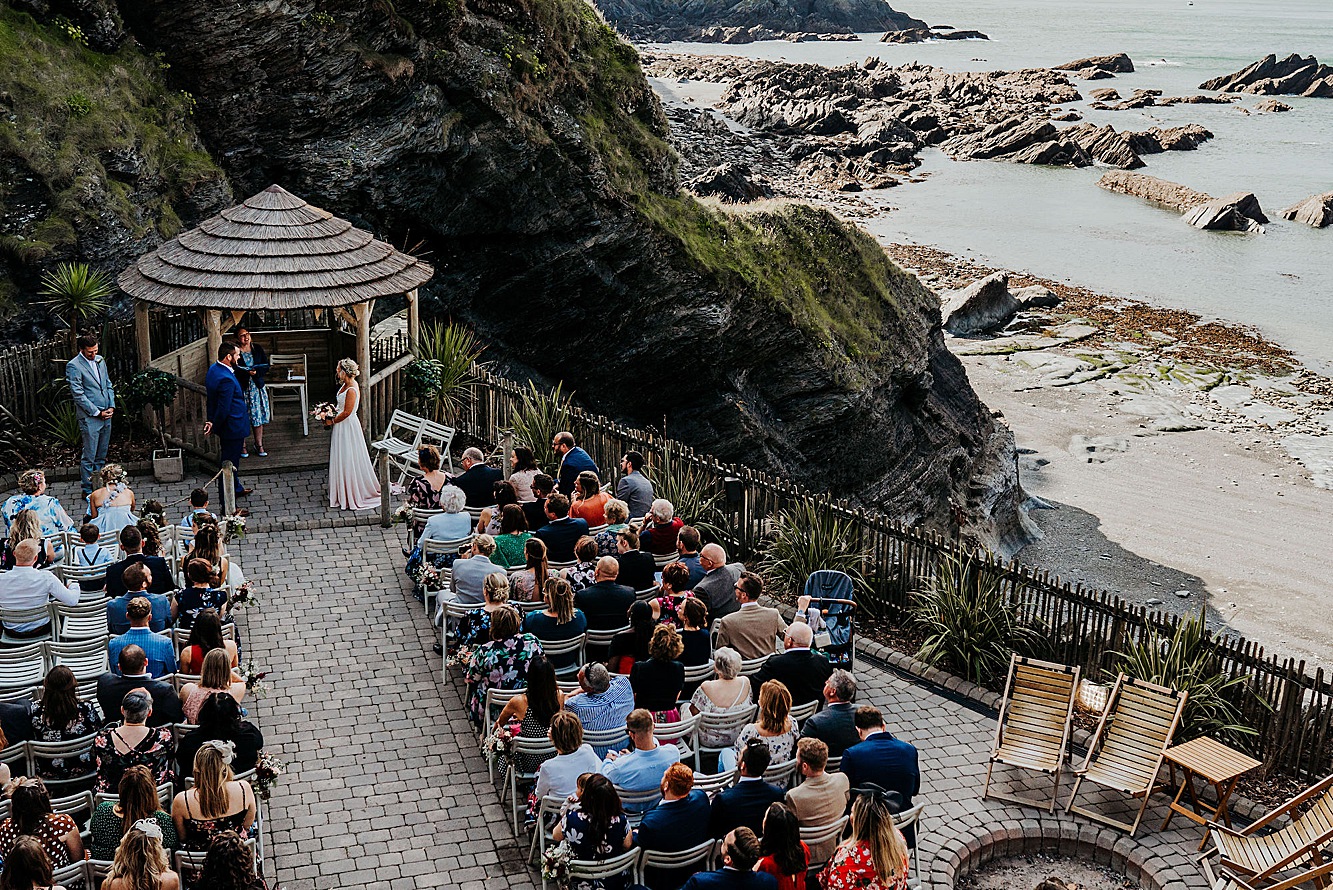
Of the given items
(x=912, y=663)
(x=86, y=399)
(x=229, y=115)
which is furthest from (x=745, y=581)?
(x=229, y=115)

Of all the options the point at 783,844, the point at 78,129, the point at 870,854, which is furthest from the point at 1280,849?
the point at 78,129

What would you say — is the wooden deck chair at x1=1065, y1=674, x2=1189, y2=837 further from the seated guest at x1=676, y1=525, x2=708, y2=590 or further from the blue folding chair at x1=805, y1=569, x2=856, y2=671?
the seated guest at x1=676, y1=525, x2=708, y2=590

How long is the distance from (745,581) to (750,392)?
63.7 ft

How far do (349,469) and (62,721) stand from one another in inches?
301

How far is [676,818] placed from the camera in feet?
29.5

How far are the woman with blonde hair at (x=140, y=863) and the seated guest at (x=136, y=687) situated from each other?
2070 mm

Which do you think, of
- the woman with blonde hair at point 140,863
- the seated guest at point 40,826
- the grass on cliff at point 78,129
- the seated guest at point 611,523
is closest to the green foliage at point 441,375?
the seated guest at point 611,523

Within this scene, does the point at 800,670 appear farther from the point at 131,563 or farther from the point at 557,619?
the point at 131,563

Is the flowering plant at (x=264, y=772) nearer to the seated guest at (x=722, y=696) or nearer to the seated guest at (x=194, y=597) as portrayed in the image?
the seated guest at (x=194, y=597)

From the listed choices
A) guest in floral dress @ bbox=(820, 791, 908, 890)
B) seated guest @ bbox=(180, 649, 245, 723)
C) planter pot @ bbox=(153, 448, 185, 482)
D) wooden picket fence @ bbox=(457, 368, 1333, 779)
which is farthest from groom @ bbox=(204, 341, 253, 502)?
guest in floral dress @ bbox=(820, 791, 908, 890)

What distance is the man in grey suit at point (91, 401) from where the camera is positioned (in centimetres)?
1648

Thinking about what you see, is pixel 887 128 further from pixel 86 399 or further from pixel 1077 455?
pixel 86 399

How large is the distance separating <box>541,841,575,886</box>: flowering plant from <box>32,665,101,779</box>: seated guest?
12.0ft

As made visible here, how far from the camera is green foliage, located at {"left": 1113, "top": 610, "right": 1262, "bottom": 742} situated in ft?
40.7
